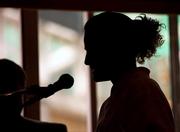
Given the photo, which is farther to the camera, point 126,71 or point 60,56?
point 60,56

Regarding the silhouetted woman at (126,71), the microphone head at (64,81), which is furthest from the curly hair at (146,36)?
the microphone head at (64,81)

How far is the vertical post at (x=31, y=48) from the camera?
1.98 meters

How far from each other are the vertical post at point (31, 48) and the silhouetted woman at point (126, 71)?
0.96m

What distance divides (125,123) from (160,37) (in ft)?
1.06

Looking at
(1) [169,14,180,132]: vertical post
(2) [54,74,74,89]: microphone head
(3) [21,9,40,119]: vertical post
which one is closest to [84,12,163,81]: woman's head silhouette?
(2) [54,74,74,89]: microphone head

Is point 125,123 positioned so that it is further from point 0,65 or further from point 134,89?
point 0,65

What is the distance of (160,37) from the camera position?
1159 mm

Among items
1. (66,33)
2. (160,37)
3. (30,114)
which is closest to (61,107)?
(30,114)

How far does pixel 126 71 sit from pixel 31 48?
103 cm

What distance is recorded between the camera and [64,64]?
2111mm

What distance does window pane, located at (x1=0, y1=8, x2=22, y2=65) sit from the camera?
6.57 ft

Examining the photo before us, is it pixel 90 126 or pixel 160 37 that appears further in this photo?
pixel 90 126

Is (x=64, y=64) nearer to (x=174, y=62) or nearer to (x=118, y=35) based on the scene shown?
(x=174, y=62)

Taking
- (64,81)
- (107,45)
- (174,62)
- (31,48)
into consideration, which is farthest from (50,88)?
(174,62)
